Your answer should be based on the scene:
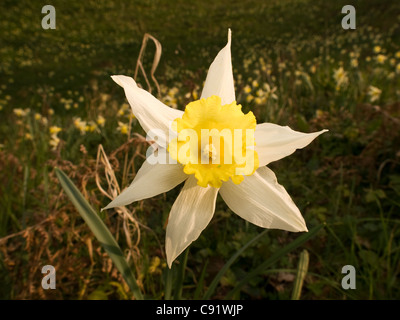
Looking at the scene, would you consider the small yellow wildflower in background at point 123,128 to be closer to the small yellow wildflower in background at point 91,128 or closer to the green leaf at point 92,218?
the small yellow wildflower in background at point 91,128

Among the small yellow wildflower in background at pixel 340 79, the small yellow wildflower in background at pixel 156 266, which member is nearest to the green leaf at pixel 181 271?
the small yellow wildflower in background at pixel 156 266

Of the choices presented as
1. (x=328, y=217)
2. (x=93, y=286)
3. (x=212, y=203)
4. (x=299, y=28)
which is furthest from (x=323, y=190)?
(x=299, y=28)

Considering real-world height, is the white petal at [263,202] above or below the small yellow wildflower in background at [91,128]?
below

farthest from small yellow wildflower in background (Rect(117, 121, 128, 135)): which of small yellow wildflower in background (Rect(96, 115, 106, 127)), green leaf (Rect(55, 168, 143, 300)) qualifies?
green leaf (Rect(55, 168, 143, 300))

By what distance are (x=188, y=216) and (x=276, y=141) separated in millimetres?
227

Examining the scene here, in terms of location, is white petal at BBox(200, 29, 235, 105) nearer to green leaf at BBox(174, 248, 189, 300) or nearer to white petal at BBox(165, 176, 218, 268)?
white petal at BBox(165, 176, 218, 268)

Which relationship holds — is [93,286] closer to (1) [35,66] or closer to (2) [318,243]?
(2) [318,243]

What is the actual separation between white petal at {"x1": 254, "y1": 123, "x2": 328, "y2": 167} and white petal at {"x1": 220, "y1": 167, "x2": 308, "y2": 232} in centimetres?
4

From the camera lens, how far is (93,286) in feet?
4.72

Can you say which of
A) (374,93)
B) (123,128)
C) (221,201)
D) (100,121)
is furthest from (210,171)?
(374,93)

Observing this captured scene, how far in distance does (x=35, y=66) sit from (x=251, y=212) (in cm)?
718

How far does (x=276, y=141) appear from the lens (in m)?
0.68

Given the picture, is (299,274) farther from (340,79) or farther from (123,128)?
(340,79)

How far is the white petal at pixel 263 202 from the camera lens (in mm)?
655
